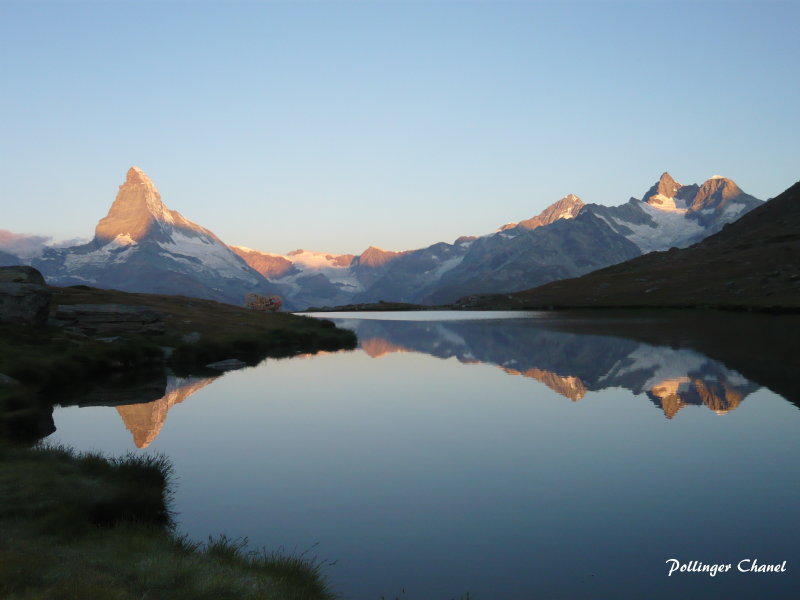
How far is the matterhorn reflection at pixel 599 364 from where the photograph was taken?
4138 centimetres

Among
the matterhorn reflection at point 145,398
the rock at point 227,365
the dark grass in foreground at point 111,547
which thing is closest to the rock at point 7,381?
the matterhorn reflection at point 145,398

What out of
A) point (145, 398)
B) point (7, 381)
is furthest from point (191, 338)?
point (7, 381)

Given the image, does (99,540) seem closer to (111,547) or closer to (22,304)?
(111,547)

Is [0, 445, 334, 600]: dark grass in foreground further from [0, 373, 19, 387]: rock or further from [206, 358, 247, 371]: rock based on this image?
[206, 358, 247, 371]: rock

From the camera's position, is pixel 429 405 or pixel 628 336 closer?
pixel 429 405

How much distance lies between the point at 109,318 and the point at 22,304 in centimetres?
1080

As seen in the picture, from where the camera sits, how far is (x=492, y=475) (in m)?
24.6

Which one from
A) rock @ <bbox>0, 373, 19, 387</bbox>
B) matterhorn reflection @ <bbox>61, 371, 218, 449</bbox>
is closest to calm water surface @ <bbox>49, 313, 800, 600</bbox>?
matterhorn reflection @ <bbox>61, 371, 218, 449</bbox>

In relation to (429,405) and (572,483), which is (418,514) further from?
(429,405)

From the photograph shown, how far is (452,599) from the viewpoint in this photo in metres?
14.7

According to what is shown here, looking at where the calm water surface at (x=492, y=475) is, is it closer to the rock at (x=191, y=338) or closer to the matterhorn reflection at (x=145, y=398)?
the matterhorn reflection at (x=145, y=398)

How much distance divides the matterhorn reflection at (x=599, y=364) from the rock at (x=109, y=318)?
26.1 meters

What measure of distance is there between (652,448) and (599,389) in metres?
17.4

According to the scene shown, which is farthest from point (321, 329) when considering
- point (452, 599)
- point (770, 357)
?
point (452, 599)
